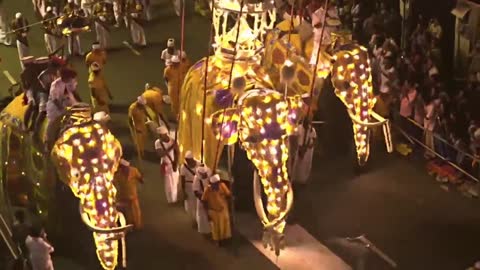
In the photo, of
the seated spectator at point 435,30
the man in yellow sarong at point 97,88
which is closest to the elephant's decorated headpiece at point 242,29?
the man in yellow sarong at point 97,88

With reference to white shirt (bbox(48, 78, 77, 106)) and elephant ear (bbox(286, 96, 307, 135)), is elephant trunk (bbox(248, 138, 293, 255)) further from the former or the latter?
white shirt (bbox(48, 78, 77, 106))

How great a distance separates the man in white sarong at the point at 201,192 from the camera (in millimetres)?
9367

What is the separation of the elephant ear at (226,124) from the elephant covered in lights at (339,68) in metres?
0.49

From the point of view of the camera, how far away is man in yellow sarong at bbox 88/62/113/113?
11511mm

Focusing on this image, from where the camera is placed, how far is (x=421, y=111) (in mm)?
11570

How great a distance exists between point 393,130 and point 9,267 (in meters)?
4.54

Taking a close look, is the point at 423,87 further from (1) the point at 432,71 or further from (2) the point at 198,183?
(2) the point at 198,183

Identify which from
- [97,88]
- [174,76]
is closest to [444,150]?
[174,76]

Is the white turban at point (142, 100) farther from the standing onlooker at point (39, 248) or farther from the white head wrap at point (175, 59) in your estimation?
the standing onlooker at point (39, 248)

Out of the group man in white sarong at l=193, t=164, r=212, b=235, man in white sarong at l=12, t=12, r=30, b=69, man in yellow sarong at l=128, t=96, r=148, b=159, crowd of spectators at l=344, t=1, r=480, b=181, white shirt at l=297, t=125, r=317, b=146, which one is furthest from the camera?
man in white sarong at l=12, t=12, r=30, b=69

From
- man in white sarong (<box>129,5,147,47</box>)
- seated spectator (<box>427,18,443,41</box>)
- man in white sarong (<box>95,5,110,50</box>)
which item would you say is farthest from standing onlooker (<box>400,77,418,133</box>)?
man in white sarong (<box>95,5,110,50</box>)

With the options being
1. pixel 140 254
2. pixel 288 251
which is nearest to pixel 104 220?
pixel 140 254

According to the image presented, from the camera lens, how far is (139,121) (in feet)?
35.6

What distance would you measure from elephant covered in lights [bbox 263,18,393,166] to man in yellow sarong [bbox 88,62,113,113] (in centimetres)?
262
